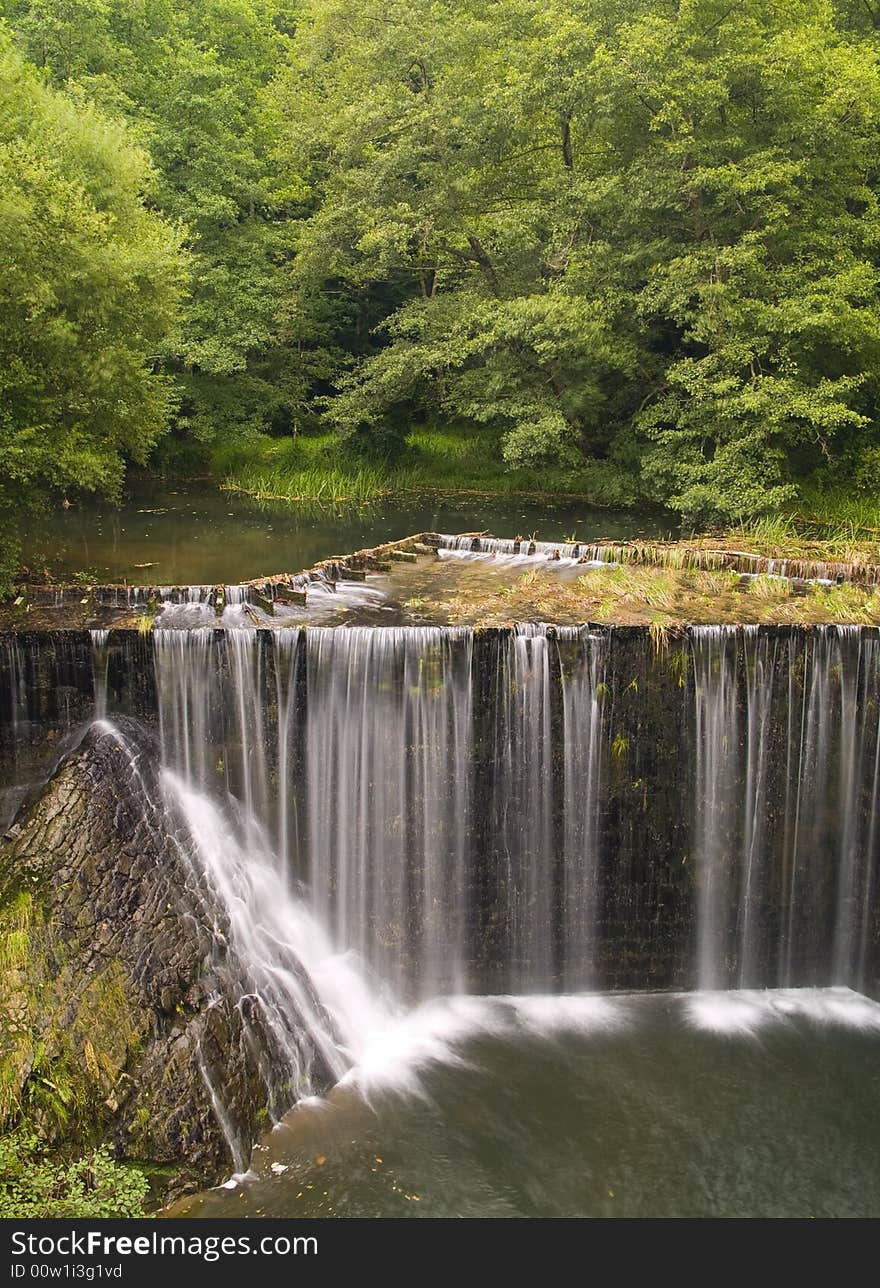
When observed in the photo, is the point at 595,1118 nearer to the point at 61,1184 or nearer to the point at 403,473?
the point at 61,1184

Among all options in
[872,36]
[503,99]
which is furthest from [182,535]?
[872,36]

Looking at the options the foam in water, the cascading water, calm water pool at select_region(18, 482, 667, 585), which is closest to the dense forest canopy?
calm water pool at select_region(18, 482, 667, 585)

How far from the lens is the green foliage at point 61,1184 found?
6.56 metres

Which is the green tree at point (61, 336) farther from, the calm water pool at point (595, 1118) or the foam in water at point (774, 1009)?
the foam in water at point (774, 1009)

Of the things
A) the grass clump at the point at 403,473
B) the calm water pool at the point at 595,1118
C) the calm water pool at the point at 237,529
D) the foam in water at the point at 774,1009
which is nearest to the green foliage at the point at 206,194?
the grass clump at the point at 403,473

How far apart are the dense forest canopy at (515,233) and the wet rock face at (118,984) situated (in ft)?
14.7

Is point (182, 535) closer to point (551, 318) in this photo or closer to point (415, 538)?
point (415, 538)

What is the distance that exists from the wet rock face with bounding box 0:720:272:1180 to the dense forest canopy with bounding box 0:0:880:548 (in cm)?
447

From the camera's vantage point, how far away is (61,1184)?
6.77 metres

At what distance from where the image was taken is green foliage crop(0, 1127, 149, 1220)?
21.5ft

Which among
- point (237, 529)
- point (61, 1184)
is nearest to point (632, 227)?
point (237, 529)

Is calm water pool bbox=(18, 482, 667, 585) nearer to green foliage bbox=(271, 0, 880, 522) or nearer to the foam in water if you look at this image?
green foliage bbox=(271, 0, 880, 522)

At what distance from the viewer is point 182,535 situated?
1844 centimetres

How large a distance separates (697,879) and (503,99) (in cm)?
1712
